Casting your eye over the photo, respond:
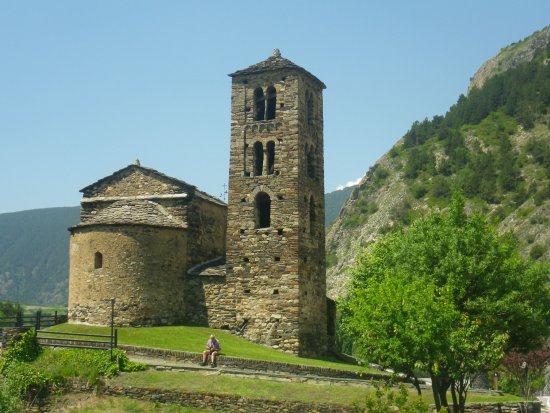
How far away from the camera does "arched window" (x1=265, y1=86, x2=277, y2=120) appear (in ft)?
127

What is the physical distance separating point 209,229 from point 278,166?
234 inches

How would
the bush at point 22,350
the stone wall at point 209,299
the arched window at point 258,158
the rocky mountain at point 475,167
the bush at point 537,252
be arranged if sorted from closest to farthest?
the bush at point 22,350 < the stone wall at point 209,299 < the arched window at point 258,158 < the bush at point 537,252 < the rocky mountain at point 475,167

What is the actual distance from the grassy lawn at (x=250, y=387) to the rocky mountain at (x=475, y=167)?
A: 70.2m

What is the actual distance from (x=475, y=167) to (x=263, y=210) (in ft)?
282

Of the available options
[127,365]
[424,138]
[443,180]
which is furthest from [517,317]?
[424,138]

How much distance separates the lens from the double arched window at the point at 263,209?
3791 cm

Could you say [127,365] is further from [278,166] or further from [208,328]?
[278,166]

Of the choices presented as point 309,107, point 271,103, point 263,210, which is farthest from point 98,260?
point 309,107

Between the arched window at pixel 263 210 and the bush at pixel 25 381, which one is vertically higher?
the arched window at pixel 263 210

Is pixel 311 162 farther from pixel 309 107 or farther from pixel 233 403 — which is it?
pixel 233 403

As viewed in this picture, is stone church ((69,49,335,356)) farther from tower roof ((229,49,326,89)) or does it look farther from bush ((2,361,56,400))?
bush ((2,361,56,400))

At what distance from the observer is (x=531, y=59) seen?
488ft

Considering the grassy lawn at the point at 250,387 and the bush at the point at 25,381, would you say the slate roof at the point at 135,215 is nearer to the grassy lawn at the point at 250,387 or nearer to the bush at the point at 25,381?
the bush at the point at 25,381

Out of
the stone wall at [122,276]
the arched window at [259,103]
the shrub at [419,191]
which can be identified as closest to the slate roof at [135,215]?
the stone wall at [122,276]
